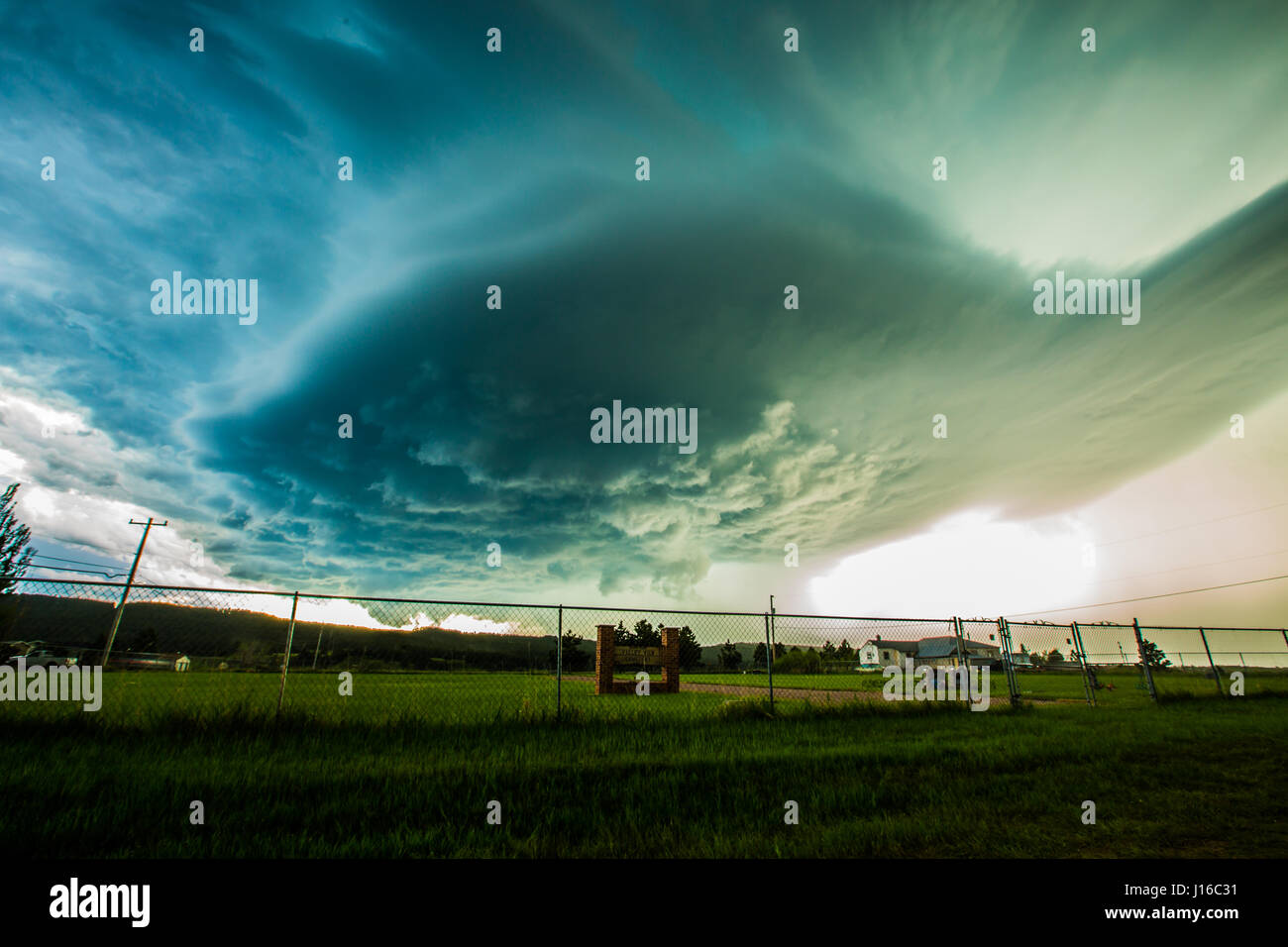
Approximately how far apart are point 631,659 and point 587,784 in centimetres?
1629

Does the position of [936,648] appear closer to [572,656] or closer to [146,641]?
[572,656]

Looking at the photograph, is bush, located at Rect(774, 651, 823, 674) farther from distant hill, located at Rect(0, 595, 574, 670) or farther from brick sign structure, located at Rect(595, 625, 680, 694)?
distant hill, located at Rect(0, 595, 574, 670)

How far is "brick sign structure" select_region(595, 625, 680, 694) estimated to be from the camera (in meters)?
19.7

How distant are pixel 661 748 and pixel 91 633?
963 centimetres

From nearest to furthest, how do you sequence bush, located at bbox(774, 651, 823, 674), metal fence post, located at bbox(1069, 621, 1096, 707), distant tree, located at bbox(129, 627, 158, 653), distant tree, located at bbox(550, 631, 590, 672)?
distant tree, located at bbox(129, 627, 158, 653) < distant tree, located at bbox(550, 631, 590, 672) < metal fence post, located at bbox(1069, 621, 1096, 707) < bush, located at bbox(774, 651, 823, 674)

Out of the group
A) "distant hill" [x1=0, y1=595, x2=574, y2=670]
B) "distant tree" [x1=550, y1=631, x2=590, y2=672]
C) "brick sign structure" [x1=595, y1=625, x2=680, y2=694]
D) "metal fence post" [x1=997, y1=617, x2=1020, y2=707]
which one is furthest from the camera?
"brick sign structure" [x1=595, y1=625, x2=680, y2=694]

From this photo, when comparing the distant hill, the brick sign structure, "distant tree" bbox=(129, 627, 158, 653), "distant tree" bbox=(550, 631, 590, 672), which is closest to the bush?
the brick sign structure

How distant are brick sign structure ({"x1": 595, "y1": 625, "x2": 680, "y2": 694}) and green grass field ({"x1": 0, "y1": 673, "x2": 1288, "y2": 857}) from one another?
10.8 m

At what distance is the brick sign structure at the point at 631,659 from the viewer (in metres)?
19.7

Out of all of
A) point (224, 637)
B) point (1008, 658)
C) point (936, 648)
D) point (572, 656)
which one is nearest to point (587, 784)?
point (224, 637)

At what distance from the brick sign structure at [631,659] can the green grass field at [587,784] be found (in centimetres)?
1080
